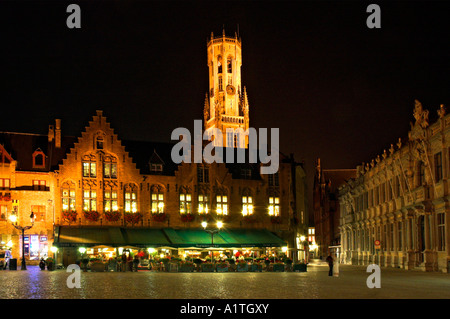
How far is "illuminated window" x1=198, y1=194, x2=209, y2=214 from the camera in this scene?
63.0 meters

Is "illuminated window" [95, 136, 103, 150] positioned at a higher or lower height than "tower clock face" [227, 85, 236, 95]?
lower

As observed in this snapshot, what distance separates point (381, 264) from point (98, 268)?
2622 cm

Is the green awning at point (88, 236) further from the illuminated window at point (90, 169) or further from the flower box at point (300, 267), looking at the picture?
the flower box at point (300, 267)

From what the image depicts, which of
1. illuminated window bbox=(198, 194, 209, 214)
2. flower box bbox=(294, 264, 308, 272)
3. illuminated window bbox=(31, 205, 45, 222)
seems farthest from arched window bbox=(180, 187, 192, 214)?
flower box bbox=(294, 264, 308, 272)

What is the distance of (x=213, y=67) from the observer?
134000 millimetres

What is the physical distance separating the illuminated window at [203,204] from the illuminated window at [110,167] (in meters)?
8.55

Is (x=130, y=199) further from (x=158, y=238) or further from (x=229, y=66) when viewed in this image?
(x=229, y=66)

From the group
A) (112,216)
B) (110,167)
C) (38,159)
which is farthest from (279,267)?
(38,159)

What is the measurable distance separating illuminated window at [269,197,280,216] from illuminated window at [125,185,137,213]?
45.4 ft

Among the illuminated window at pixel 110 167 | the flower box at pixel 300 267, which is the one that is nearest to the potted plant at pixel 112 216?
the illuminated window at pixel 110 167

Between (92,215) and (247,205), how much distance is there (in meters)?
15.5

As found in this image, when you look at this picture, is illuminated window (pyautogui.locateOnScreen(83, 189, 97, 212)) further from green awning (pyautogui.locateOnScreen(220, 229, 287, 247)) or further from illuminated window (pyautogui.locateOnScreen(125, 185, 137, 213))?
green awning (pyautogui.locateOnScreen(220, 229, 287, 247))
